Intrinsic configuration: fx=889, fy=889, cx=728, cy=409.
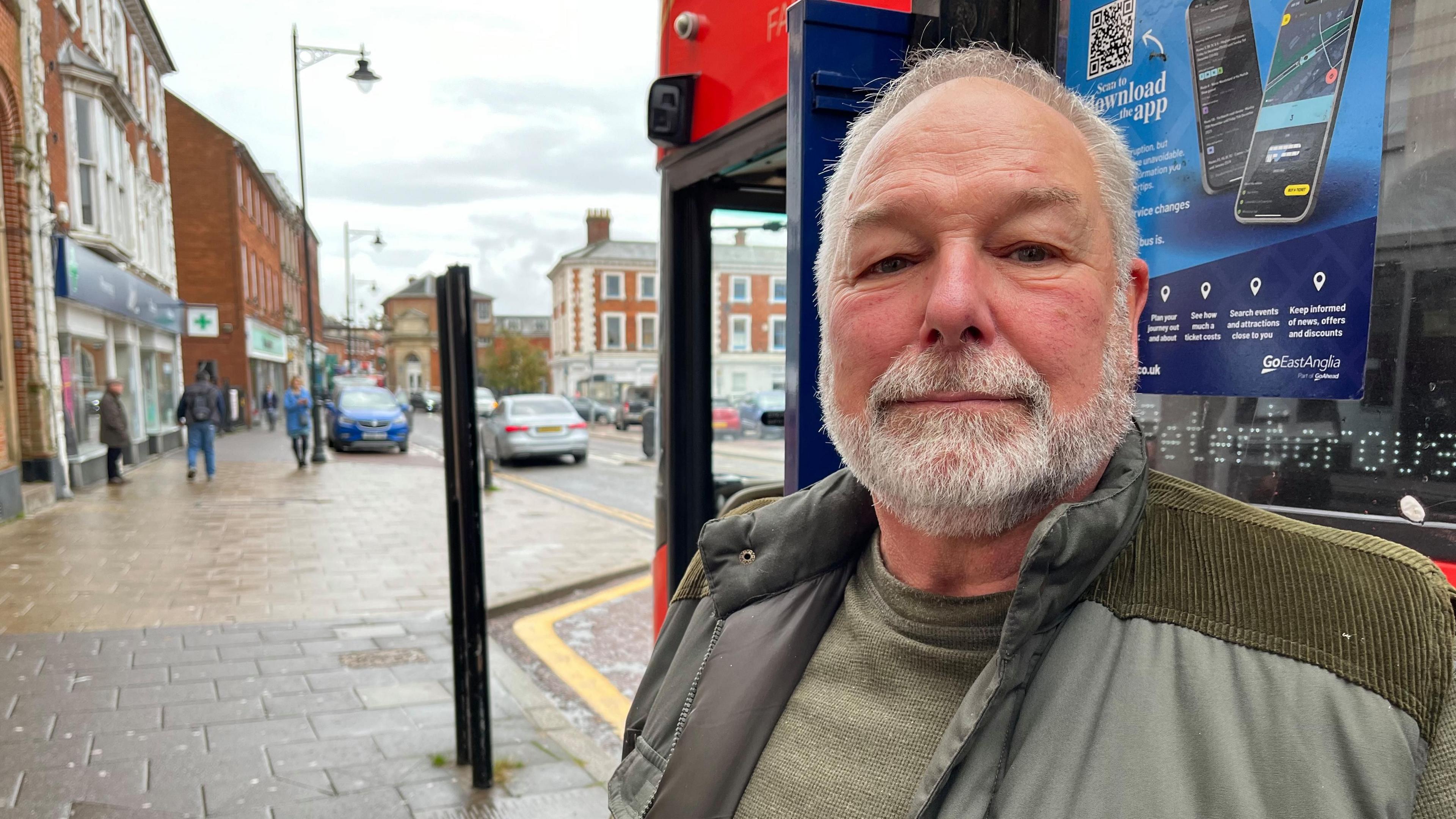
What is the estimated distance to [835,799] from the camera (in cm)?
124

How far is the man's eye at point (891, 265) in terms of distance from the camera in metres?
1.33

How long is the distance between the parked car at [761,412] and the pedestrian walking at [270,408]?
105 ft

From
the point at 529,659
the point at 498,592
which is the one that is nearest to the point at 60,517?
the point at 498,592

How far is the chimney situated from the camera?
50531 mm

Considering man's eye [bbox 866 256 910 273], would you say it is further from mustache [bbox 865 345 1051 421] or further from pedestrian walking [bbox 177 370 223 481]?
pedestrian walking [bbox 177 370 223 481]

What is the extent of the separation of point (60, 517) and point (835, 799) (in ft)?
39.0

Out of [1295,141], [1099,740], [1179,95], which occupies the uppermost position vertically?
[1179,95]

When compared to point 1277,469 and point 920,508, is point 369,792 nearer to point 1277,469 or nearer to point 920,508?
point 920,508

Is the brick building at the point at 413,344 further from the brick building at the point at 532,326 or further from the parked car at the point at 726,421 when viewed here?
the parked car at the point at 726,421

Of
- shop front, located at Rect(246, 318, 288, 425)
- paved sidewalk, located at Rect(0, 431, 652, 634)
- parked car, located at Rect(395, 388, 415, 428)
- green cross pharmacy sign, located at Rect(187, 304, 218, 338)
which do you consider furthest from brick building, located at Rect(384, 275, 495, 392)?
paved sidewalk, located at Rect(0, 431, 652, 634)

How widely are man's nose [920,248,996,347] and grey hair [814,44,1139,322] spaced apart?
0.71ft

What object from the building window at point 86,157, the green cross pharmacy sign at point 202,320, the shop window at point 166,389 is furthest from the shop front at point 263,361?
the building window at point 86,157

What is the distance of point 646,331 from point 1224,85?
52724 mm

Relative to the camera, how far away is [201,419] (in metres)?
14.5
